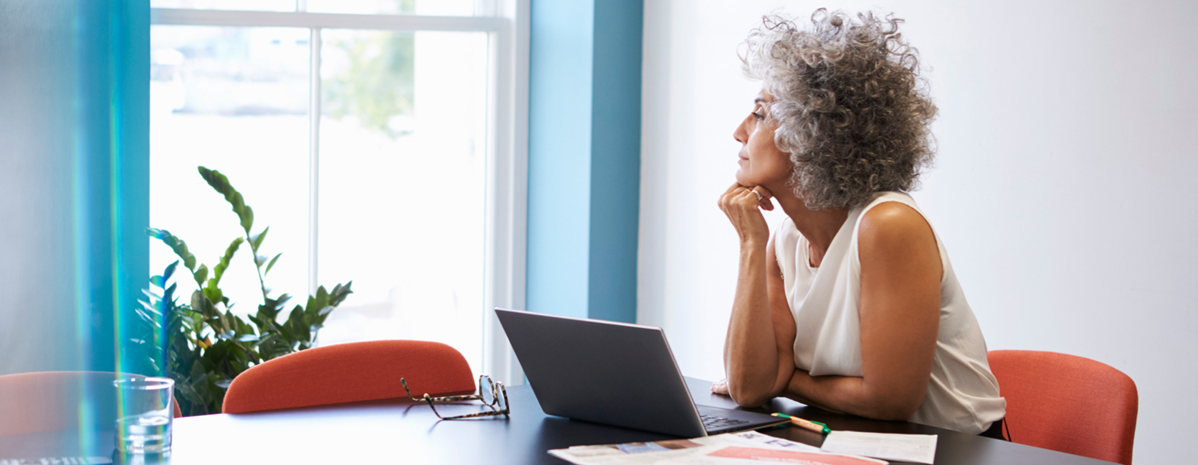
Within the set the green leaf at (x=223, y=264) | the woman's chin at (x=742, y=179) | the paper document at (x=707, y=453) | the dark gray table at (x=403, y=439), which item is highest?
the woman's chin at (x=742, y=179)

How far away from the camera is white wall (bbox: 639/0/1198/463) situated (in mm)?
1847

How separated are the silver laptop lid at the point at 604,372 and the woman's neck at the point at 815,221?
0.62 m

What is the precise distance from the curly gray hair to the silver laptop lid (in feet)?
2.01

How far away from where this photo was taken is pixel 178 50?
3.38 metres

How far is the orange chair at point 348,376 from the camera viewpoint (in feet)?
5.15

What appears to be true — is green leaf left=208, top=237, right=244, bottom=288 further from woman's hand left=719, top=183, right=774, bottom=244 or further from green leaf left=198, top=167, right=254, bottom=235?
woman's hand left=719, top=183, right=774, bottom=244

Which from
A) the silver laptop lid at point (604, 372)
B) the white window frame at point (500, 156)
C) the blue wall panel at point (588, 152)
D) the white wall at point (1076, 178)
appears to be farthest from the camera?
the white window frame at point (500, 156)

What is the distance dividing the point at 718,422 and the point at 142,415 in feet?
2.43

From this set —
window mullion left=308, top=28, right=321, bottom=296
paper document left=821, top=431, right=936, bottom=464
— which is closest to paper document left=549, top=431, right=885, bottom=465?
paper document left=821, top=431, right=936, bottom=464

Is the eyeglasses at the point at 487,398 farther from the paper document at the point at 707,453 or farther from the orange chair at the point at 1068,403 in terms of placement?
the orange chair at the point at 1068,403

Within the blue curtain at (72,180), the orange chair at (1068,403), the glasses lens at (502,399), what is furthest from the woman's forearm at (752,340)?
the blue curtain at (72,180)

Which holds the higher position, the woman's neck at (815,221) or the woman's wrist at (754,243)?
the woman's neck at (815,221)

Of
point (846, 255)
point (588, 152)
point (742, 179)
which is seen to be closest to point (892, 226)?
point (846, 255)

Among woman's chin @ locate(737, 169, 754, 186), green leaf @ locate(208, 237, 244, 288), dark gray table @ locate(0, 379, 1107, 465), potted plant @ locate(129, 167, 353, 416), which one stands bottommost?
potted plant @ locate(129, 167, 353, 416)
